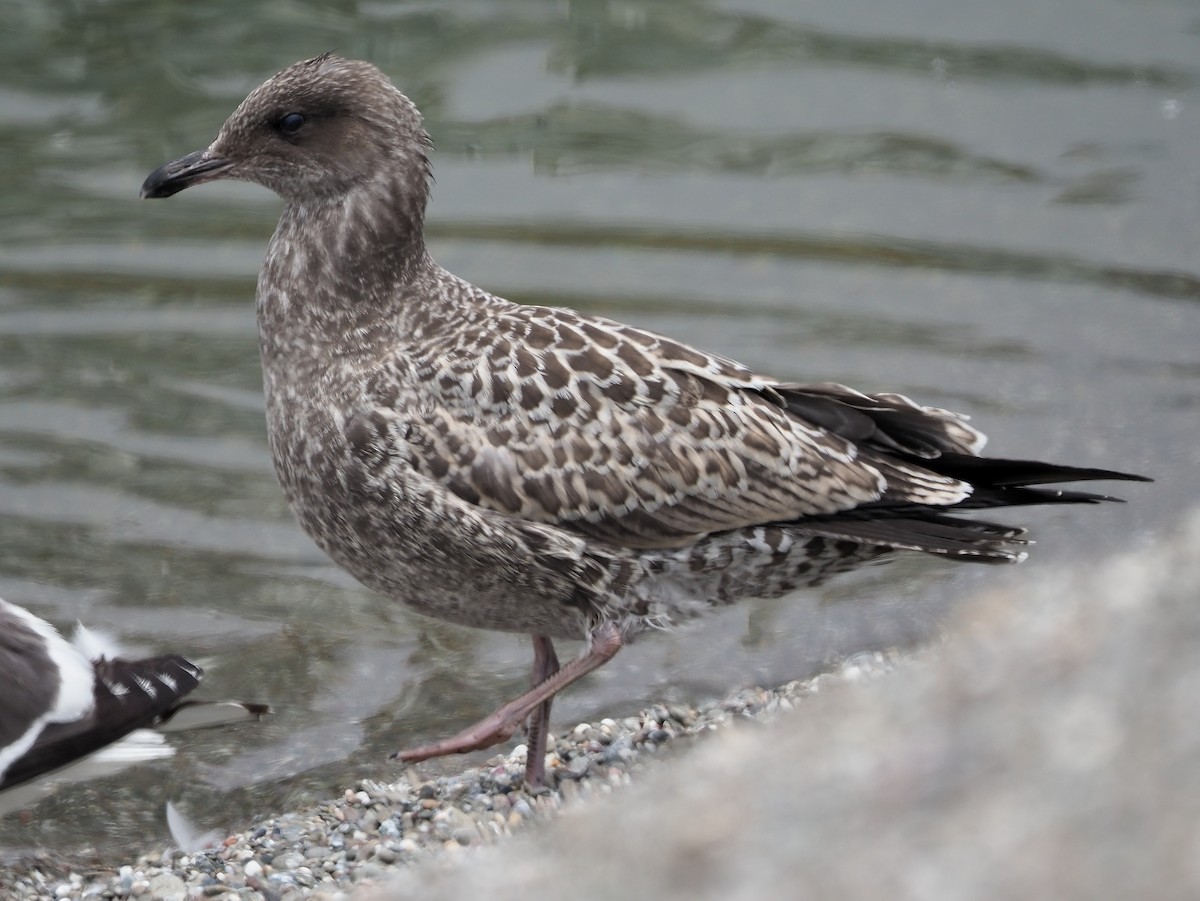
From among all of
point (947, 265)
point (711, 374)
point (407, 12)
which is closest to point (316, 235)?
point (711, 374)

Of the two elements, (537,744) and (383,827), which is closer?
(383,827)

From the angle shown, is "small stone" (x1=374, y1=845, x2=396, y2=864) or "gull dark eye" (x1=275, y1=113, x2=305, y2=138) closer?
"small stone" (x1=374, y1=845, x2=396, y2=864)

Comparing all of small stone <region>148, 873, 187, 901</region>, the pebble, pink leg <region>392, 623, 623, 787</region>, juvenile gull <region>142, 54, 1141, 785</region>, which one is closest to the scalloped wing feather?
juvenile gull <region>142, 54, 1141, 785</region>

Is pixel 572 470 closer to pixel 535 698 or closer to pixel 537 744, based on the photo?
pixel 535 698

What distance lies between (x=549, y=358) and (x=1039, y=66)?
6.94 metres

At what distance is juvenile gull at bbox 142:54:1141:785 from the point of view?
475cm

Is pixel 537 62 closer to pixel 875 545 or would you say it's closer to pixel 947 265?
pixel 947 265

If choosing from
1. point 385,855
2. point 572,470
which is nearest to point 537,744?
point 385,855

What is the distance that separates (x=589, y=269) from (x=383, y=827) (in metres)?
4.78

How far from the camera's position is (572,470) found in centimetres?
475

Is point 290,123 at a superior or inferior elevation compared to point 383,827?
superior

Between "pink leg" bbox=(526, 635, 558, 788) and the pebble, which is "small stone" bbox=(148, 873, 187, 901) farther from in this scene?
"pink leg" bbox=(526, 635, 558, 788)

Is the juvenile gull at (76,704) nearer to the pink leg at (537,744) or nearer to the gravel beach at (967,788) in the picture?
the pink leg at (537,744)

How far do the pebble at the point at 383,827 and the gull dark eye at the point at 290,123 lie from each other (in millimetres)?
2090
